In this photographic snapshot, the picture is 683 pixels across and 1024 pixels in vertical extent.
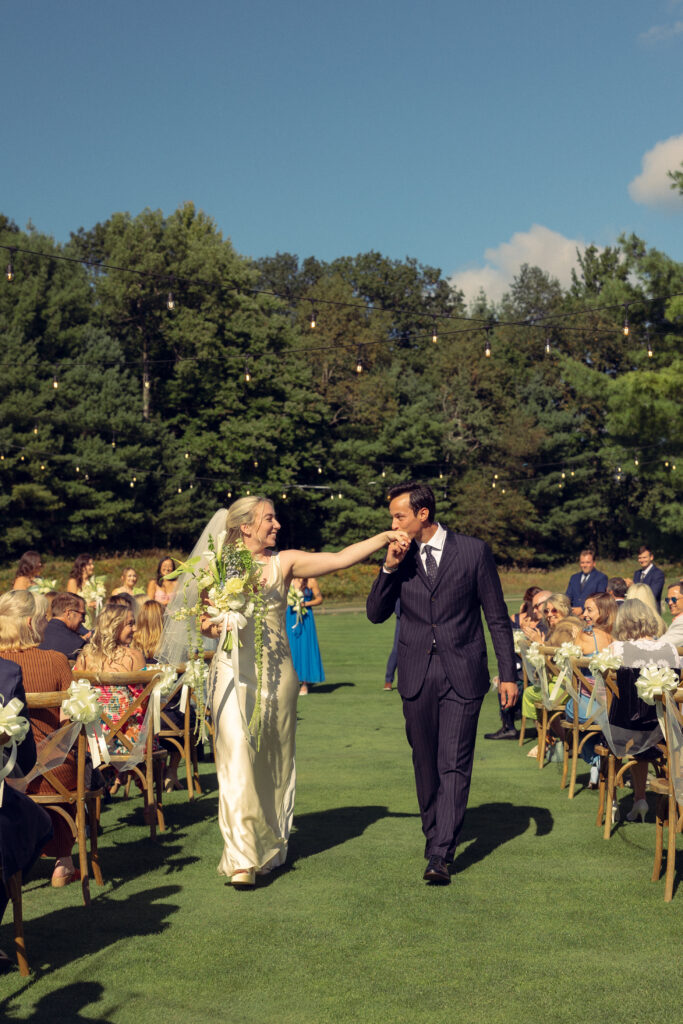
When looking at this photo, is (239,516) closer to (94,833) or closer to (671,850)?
(94,833)

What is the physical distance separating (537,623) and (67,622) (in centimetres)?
529

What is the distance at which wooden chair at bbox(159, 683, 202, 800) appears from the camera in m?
8.24

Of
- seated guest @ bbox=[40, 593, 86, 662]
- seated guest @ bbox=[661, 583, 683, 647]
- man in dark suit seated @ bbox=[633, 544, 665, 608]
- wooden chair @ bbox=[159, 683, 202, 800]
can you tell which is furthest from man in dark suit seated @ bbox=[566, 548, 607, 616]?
seated guest @ bbox=[40, 593, 86, 662]

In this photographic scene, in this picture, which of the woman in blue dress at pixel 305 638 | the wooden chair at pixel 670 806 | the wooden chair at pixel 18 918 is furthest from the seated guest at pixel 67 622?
the woman in blue dress at pixel 305 638

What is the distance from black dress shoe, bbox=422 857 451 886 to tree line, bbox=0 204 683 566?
34241 millimetres

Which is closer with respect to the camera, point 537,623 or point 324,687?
point 537,623

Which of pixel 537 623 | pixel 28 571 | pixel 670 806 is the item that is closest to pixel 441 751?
pixel 670 806

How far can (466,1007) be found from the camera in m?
4.08

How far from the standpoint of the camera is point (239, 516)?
20.7ft

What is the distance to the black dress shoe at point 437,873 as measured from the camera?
5785 mm

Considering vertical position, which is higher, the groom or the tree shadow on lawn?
→ the groom

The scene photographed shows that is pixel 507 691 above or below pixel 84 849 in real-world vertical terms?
above

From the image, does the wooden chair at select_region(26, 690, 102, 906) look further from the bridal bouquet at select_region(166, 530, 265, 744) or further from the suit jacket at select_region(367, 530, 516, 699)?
the suit jacket at select_region(367, 530, 516, 699)

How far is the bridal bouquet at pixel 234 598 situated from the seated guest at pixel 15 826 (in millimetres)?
1498
